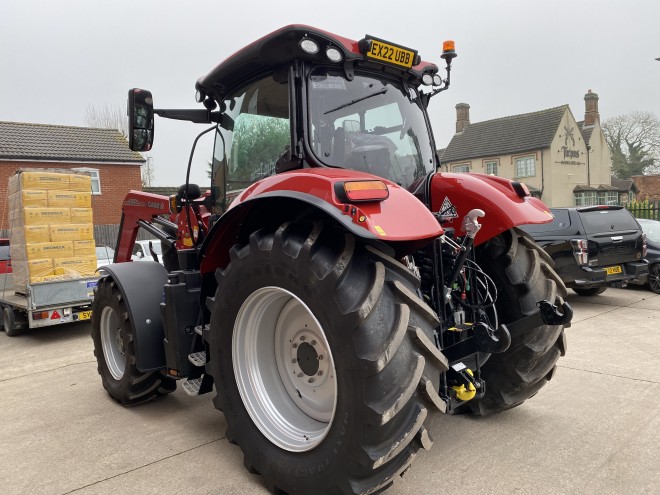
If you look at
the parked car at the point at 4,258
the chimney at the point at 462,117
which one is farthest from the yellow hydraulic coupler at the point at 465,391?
the chimney at the point at 462,117

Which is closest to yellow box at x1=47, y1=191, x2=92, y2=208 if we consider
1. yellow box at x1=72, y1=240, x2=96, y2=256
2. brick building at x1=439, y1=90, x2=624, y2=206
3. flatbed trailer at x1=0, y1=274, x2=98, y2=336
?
yellow box at x1=72, y1=240, x2=96, y2=256

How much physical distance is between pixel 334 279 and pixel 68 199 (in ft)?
22.4

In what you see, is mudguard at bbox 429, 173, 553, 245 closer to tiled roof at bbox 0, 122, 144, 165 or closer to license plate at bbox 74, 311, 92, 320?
license plate at bbox 74, 311, 92, 320

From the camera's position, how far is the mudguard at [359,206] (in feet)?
7.77

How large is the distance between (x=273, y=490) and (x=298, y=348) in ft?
2.52

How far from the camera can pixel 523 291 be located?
135 inches

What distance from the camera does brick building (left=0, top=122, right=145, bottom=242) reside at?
66.8 feet

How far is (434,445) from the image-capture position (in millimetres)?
→ 3410

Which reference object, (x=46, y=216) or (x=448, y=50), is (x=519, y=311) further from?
(x=46, y=216)

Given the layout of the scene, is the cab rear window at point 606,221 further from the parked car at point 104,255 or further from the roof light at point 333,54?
the parked car at point 104,255

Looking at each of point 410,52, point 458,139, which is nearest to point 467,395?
point 410,52

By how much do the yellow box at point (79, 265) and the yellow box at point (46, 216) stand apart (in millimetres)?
578

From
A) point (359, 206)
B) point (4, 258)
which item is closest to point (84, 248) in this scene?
point (4, 258)

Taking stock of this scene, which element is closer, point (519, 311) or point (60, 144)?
point (519, 311)
